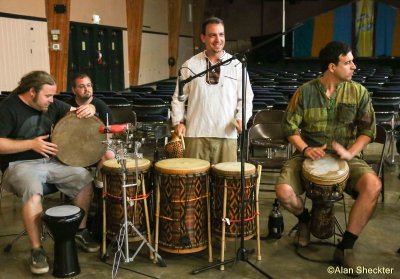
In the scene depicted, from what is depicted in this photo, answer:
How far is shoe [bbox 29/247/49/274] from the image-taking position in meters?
2.90

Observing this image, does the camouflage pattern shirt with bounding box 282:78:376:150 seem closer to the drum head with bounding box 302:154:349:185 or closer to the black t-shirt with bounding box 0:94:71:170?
the drum head with bounding box 302:154:349:185

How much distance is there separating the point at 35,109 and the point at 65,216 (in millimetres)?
868

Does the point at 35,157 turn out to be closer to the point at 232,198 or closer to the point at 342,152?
the point at 232,198

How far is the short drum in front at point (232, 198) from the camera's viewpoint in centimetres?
293

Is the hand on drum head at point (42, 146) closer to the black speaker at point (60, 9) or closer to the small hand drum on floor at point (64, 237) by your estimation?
the small hand drum on floor at point (64, 237)

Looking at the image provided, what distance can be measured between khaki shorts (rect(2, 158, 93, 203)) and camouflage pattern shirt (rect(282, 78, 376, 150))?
154cm

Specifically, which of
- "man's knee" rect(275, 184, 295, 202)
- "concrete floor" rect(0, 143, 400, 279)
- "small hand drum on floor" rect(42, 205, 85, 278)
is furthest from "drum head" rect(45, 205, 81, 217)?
"man's knee" rect(275, 184, 295, 202)

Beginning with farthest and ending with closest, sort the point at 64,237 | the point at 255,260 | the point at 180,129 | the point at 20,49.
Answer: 1. the point at 20,49
2. the point at 180,129
3. the point at 255,260
4. the point at 64,237

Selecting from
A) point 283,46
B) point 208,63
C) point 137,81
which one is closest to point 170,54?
point 137,81

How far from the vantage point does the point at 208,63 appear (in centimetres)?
327

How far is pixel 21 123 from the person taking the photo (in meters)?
3.14

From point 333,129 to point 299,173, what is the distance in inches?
15.5

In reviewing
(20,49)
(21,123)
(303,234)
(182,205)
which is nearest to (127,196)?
(182,205)

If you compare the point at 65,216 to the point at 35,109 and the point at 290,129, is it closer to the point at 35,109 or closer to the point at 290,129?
the point at 35,109
